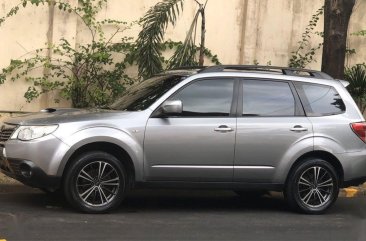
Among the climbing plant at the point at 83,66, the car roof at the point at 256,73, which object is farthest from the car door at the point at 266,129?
the climbing plant at the point at 83,66

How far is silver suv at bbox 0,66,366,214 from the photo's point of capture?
6777mm

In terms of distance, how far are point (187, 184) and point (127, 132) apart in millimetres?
988

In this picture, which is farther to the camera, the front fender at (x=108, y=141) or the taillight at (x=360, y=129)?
the taillight at (x=360, y=129)

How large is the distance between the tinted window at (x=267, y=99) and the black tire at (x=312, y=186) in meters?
0.74

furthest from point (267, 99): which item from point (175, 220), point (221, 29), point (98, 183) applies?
point (221, 29)

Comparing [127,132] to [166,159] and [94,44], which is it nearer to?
[166,159]

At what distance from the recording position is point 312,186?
759 cm

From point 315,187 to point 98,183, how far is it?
281cm

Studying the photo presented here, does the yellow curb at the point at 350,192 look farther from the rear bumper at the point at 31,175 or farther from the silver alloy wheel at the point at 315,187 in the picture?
the rear bumper at the point at 31,175

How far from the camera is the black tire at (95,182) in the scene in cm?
679

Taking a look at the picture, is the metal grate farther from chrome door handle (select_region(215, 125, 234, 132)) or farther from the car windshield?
chrome door handle (select_region(215, 125, 234, 132))

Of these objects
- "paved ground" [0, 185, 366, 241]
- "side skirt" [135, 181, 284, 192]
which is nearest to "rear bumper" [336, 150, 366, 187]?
"paved ground" [0, 185, 366, 241]

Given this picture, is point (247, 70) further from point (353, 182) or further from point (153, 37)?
point (153, 37)

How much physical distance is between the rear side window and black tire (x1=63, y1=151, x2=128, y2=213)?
2.54 metres
